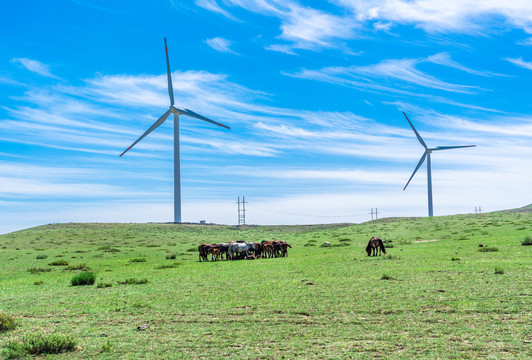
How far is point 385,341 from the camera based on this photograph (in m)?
8.39

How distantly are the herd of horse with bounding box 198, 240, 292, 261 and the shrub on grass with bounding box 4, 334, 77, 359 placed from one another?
2192cm

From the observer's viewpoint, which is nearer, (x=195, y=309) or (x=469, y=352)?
(x=469, y=352)

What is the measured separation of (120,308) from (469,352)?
935 cm

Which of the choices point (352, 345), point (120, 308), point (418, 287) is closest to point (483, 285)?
point (418, 287)

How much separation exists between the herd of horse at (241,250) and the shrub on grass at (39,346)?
21919 mm

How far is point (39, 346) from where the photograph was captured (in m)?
8.41

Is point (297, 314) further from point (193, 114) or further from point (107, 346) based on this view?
point (193, 114)

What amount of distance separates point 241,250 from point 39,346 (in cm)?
2332

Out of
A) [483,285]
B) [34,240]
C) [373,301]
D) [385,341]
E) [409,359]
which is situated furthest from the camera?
[34,240]

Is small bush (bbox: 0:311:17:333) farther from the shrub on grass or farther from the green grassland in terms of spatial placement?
the shrub on grass

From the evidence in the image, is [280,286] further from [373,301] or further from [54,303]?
[54,303]

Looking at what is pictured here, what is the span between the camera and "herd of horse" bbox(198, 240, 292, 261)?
1222 inches

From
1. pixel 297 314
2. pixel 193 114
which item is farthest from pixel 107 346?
pixel 193 114

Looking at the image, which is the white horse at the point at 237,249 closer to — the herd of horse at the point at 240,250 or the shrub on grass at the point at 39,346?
the herd of horse at the point at 240,250
